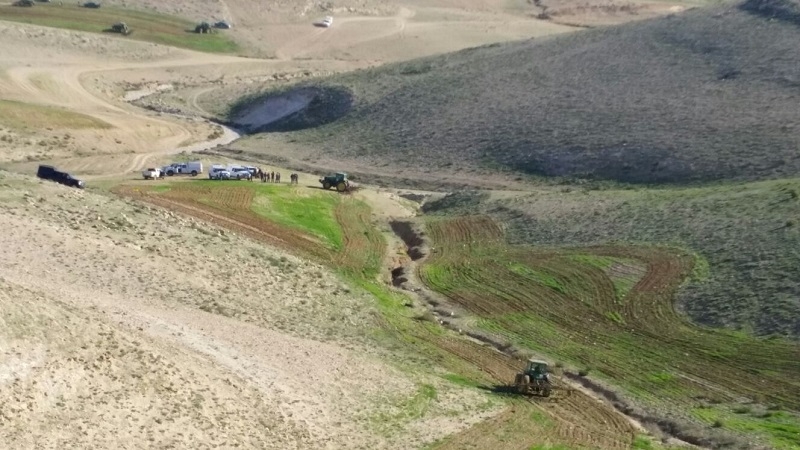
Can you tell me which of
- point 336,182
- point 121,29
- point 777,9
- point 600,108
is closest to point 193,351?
point 336,182

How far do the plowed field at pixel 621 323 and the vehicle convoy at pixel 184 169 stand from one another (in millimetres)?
20799

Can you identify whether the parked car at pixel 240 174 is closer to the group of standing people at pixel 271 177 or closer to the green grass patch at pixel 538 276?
the group of standing people at pixel 271 177

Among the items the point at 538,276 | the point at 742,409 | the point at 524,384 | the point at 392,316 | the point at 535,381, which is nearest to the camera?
the point at 535,381

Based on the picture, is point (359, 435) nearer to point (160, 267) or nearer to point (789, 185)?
point (160, 267)

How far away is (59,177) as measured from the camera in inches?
2665

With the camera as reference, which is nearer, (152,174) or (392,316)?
(392,316)

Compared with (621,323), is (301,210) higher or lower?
higher

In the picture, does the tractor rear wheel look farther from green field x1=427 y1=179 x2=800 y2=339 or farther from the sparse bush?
green field x1=427 y1=179 x2=800 y2=339

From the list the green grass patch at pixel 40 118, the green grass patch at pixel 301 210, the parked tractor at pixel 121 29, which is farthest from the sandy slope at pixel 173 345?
the parked tractor at pixel 121 29

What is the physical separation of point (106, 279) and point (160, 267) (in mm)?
4029

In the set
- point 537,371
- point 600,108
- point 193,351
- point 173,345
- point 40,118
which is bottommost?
point 537,371

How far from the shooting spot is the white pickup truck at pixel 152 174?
7738 centimetres

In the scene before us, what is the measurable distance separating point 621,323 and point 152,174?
37919 mm

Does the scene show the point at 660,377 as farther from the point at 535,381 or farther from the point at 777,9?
the point at 777,9
